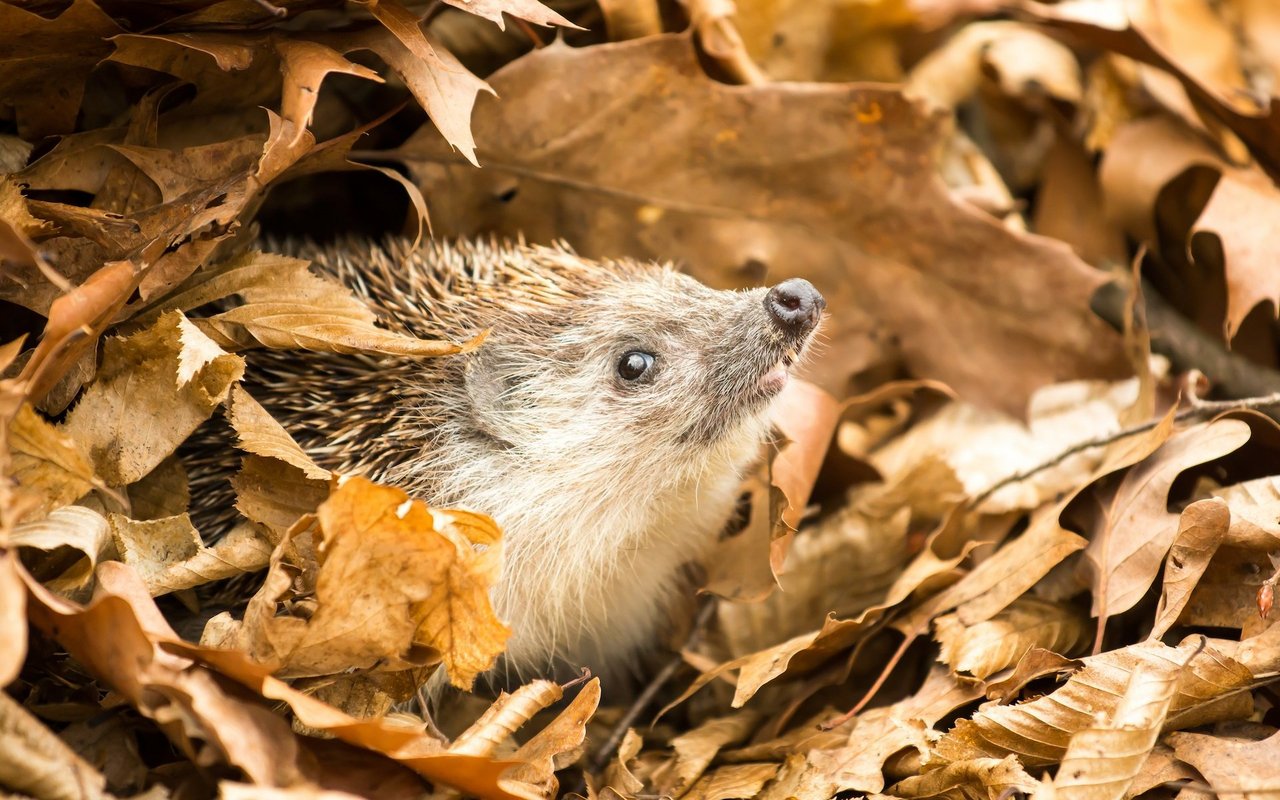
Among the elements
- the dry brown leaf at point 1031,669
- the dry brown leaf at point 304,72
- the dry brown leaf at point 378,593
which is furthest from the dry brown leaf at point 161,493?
the dry brown leaf at point 1031,669

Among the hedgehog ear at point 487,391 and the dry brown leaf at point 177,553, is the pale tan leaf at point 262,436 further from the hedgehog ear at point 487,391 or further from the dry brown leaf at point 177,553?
the hedgehog ear at point 487,391

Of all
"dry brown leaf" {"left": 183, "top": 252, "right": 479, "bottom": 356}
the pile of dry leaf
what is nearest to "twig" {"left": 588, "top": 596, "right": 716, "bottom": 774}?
the pile of dry leaf

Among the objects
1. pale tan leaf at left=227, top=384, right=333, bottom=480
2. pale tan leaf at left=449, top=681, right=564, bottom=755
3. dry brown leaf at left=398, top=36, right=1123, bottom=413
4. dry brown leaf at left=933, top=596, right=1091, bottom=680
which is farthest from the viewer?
dry brown leaf at left=398, top=36, right=1123, bottom=413

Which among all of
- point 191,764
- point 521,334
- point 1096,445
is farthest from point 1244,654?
point 191,764

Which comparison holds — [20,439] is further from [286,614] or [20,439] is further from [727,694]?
[727,694]

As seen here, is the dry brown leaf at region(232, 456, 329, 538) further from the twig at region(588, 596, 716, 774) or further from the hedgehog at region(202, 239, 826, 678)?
the twig at region(588, 596, 716, 774)

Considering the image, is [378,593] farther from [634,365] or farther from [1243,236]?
[1243,236]
